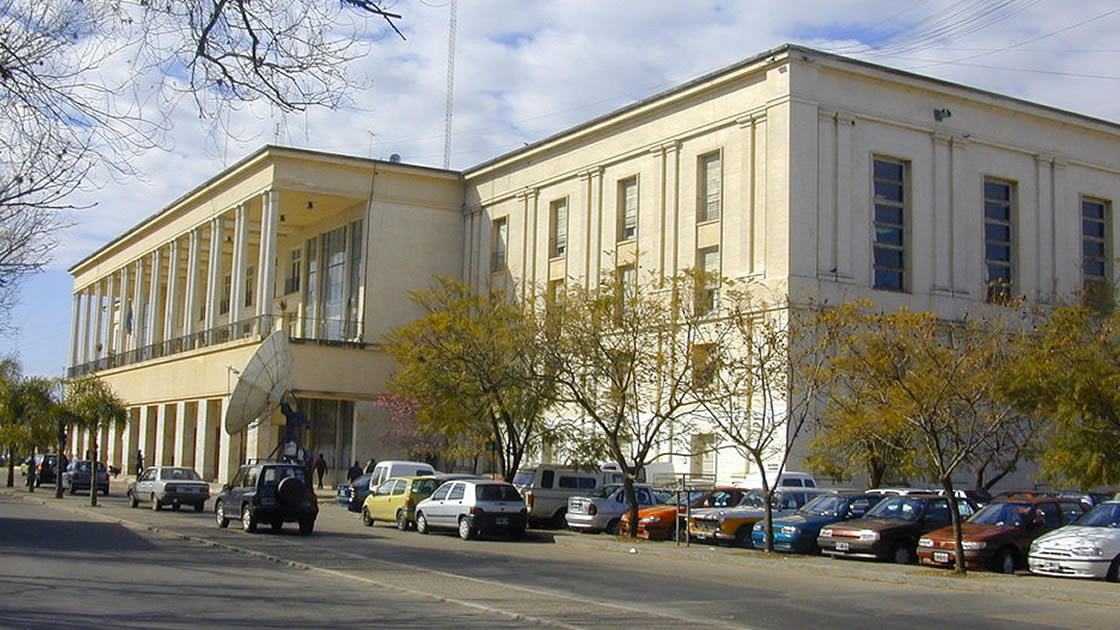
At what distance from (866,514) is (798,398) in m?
11.9

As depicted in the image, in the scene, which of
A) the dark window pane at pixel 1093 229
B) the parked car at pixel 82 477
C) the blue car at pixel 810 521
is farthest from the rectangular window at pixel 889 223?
the parked car at pixel 82 477

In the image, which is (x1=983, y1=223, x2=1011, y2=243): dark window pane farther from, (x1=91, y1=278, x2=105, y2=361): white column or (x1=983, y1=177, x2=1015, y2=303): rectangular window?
(x1=91, y1=278, x2=105, y2=361): white column

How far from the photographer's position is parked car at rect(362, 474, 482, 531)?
3419cm

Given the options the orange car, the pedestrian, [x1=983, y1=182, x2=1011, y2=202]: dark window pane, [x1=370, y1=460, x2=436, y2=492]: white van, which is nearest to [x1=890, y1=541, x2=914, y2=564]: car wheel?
the orange car

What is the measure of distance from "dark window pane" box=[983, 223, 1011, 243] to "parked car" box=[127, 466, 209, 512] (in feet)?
104

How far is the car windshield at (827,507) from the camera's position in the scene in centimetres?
2891

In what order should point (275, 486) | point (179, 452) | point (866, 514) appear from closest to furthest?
point (866, 514) → point (275, 486) → point (179, 452)

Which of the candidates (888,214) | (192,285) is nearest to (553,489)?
(888,214)

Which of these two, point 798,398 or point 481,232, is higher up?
point 481,232

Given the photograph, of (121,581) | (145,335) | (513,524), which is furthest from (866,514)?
(145,335)

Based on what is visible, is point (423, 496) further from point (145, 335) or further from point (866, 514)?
point (145, 335)

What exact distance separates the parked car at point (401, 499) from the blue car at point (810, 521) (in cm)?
898

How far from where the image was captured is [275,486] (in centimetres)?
2964

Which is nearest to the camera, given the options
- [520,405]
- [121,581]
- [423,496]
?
[121,581]
